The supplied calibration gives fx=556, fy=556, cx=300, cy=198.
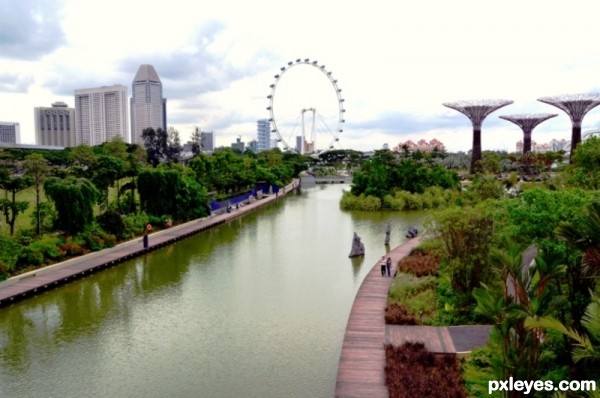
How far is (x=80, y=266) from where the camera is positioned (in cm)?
2197

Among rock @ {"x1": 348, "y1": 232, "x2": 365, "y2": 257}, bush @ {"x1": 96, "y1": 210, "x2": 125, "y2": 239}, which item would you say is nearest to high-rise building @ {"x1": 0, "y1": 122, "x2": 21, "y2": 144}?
bush @ {"x1": 96, "y1": 210, "x2": 125, "y2": 239}

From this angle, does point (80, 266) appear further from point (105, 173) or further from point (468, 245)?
point (468, 245)

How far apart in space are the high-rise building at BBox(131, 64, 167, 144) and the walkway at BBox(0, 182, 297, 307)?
147330 millimetres

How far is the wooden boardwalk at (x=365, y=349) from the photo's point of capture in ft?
35.4

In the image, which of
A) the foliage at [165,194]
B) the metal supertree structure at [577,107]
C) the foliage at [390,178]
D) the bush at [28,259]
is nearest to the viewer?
the bush at [28,259]

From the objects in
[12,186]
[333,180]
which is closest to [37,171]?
[12,186]

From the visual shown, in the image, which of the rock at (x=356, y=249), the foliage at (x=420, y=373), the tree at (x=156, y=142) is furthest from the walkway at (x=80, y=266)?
the tree at (x=156, y=142)

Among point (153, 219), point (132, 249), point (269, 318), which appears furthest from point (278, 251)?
point (269, 318)

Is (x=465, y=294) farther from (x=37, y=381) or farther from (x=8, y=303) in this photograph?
(x=8, y=303)

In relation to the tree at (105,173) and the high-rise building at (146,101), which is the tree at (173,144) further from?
→ the high-rise building at (146,101)

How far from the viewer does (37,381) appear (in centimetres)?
1212

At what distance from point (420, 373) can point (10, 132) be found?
161233 millimetres

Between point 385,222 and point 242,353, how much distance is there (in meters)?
25.0

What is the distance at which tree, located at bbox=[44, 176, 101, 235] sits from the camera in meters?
23.7
